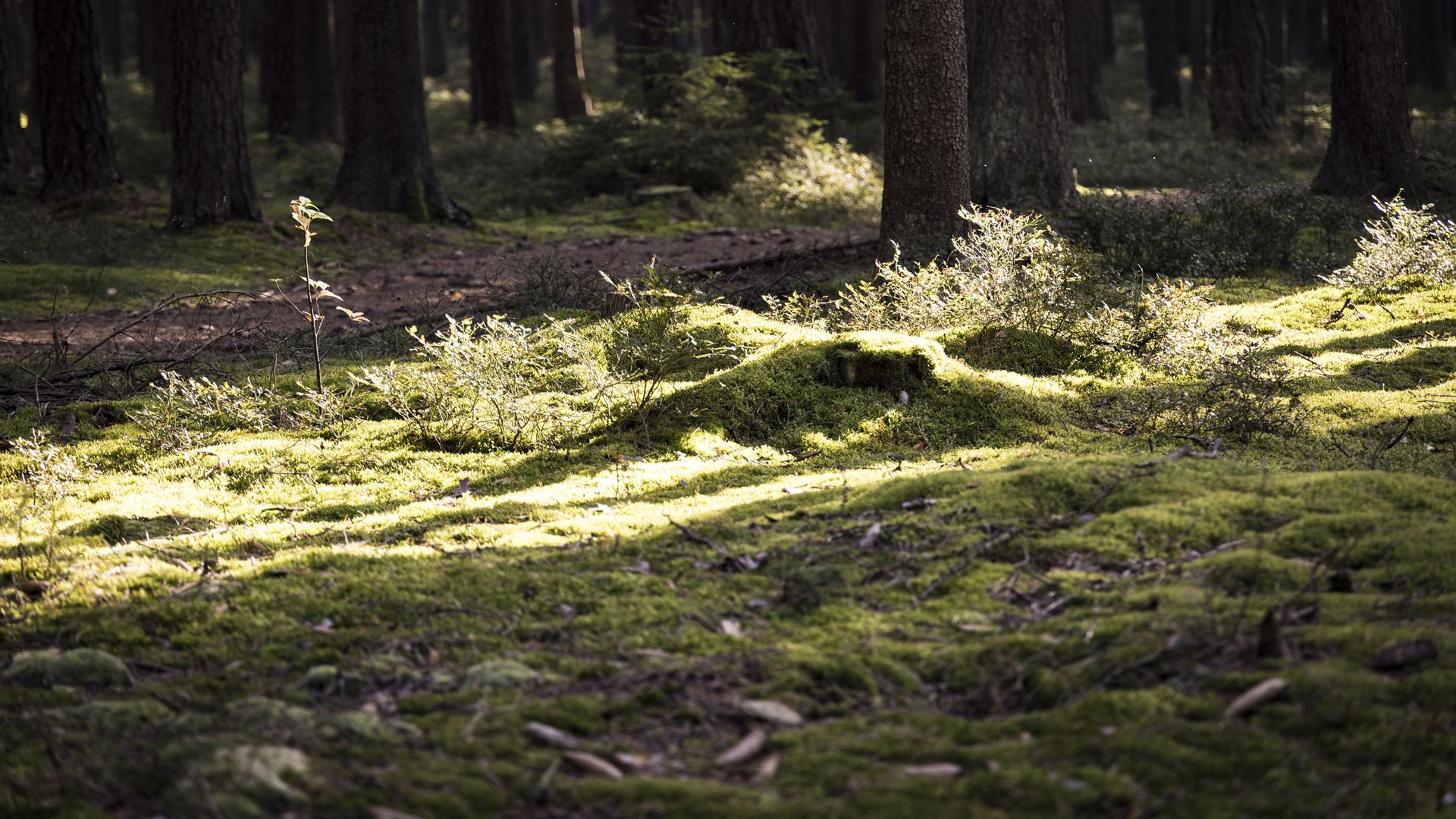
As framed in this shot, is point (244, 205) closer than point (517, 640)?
No

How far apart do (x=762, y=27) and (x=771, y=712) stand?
58.7ft

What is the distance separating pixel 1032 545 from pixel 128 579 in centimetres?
315

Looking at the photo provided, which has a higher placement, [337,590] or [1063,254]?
[1063,254]

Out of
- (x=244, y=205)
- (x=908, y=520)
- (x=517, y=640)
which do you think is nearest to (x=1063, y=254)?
(x=908, y=520)

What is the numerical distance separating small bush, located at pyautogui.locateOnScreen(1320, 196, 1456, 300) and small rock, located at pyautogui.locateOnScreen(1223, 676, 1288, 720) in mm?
7362

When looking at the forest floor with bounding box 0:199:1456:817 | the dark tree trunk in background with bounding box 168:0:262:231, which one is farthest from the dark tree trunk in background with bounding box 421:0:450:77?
the forest floor with bounding box 0:199:1456:817

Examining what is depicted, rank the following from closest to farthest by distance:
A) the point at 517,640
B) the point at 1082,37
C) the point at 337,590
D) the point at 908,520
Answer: the point at 517,640
the point at 337,590
the point at 908,520
the point at 1082,37

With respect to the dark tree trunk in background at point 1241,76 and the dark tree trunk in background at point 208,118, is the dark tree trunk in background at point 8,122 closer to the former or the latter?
the dark tree trunk in background at point 208,118

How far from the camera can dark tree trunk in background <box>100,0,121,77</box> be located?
3988 cm

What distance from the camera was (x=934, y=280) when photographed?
7.34 meters

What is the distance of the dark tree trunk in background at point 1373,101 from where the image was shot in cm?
1241

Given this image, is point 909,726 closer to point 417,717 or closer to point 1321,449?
point 417,717

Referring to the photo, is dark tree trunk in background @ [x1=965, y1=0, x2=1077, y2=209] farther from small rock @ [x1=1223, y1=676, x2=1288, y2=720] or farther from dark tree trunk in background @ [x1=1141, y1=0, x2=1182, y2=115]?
dark tree trunk in background @ [x1=1141, y1=0, x2=1182, y2=115]

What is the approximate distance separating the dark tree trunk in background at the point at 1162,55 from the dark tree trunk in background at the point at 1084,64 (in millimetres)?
2014
